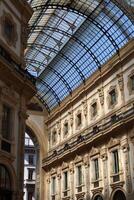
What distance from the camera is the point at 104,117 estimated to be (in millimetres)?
39875

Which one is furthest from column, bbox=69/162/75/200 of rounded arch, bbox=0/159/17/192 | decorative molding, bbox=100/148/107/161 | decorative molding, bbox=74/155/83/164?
rounded arch, bbox=0/159/17/192

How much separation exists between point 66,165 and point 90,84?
1007 centimetres

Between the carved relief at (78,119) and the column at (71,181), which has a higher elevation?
the carved relief at (78,119)

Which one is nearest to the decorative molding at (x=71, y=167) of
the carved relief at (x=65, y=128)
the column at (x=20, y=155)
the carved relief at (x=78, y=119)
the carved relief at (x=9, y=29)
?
the carved relief at (x=78, y=119)

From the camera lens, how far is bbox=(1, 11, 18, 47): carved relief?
26.6m

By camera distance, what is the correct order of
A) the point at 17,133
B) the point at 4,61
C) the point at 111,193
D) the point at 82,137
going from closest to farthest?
the point at 4,61
the point at 17,133
the point at 111,193
the point at 82,137

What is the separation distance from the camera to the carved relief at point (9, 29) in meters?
26.6

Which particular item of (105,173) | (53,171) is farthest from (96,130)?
(53,171)

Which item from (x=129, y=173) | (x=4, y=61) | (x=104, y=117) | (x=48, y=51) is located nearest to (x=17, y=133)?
(x=4, y=61)

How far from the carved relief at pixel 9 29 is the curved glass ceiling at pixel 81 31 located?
492 inches

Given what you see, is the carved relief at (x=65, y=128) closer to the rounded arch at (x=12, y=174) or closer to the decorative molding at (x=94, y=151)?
the decorative molding at (x=94, y=151)

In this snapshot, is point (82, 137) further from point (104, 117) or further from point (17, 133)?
point (17, 133)

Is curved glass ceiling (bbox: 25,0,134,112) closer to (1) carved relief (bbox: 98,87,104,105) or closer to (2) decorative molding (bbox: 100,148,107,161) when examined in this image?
(1) carved relief (bbox: 98,87,104,105)

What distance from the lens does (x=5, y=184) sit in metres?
24.0
